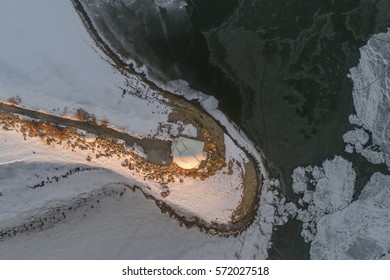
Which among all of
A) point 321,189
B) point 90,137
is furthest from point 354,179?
point 90,137

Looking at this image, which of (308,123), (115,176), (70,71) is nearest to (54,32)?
(70,71)

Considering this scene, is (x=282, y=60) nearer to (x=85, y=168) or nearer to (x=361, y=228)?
(x=361, y=228)

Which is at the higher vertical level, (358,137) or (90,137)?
(90,137)

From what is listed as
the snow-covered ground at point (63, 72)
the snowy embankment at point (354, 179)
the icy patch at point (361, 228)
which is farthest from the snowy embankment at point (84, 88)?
the icy patch at point (361, 228)

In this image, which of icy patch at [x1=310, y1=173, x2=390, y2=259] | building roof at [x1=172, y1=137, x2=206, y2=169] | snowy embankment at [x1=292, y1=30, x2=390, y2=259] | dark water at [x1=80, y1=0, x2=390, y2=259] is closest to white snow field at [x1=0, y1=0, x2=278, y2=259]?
building roof at [x1=172, y1=137, x2=206, y2=169]

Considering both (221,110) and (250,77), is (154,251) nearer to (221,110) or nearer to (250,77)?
(221,110)

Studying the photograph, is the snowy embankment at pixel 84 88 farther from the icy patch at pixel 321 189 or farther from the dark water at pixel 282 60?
the icy patch at pixel 321 189
